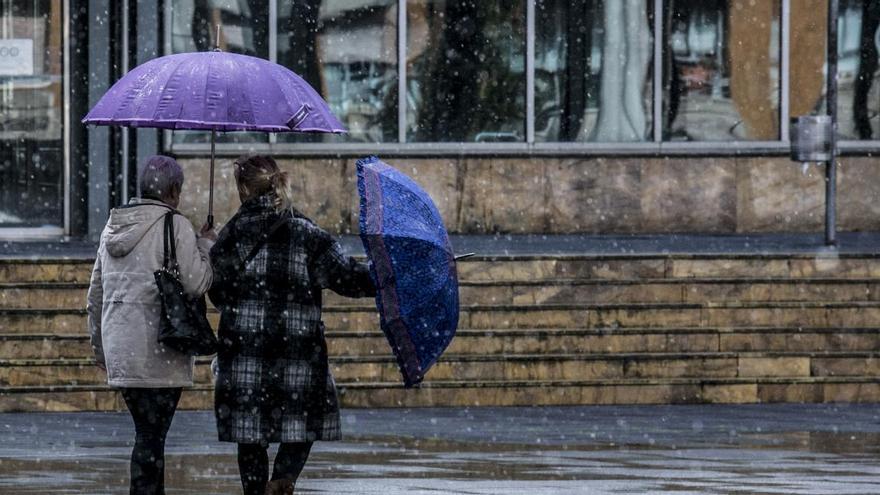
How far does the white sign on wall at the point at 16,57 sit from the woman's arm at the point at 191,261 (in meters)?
12.3

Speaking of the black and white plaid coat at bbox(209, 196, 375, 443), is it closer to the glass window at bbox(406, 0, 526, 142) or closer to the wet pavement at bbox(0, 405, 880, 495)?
the wet pavement at bbox(0, 405, 880, 495)

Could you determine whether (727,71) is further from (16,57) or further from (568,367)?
(16,57)

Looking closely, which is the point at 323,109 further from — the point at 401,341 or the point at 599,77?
the point at 599,77

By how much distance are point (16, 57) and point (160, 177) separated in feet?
40.5

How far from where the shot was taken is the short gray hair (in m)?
8.54

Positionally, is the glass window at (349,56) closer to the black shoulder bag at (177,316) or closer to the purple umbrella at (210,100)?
the purple umbrella at (210,100)

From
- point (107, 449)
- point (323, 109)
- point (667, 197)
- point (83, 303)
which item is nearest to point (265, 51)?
point (667, 197)

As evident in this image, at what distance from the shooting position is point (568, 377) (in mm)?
15016

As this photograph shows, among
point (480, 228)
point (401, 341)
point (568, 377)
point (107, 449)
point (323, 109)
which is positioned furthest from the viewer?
point (480, 228)

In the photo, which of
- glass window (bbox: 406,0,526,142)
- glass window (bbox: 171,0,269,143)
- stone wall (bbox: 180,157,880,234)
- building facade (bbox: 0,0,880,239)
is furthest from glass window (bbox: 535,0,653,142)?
glass window (bbox: 171,0,269,143)

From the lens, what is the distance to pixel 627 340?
15.3 metres

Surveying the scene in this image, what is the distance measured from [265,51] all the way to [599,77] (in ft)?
10.7

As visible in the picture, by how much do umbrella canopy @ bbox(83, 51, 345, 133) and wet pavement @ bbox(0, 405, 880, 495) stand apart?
1.92 meters

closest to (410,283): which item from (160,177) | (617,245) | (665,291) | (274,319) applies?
(274,319)
